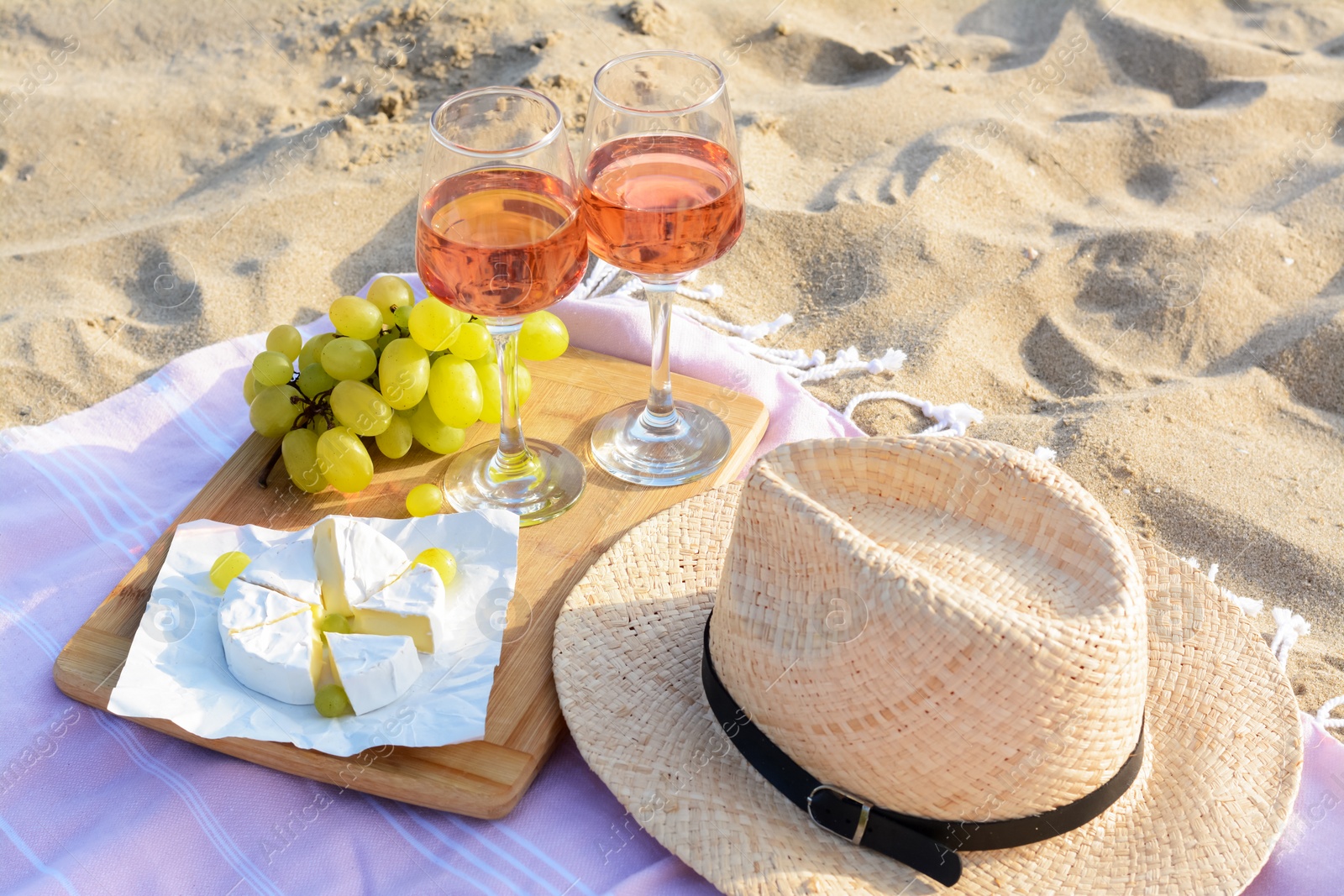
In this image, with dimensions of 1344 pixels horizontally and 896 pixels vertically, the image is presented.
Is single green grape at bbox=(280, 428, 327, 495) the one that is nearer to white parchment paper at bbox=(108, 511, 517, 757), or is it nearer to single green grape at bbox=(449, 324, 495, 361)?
white parchment paper at bbox=(108, 511, 517, 757)

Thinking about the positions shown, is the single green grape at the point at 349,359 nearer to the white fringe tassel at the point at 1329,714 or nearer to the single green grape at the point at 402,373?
the single green grape at the point at 402,373

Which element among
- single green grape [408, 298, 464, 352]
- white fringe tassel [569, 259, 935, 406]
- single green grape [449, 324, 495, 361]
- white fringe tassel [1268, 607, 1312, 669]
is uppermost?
single green grape [408, 298, 464, 352]

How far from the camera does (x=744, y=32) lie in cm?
333

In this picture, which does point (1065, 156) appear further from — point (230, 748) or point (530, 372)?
point (230, 748)

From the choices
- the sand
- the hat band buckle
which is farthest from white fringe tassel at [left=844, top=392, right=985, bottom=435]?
the hat band buckle

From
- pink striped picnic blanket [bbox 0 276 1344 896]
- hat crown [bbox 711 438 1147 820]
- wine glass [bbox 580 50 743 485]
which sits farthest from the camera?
wine glass [bbox 580 50 743 485]

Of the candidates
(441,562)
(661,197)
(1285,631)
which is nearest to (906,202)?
(1285,631)

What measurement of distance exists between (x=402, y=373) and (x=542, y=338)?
275mm

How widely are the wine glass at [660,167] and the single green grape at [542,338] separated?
0.35 metres

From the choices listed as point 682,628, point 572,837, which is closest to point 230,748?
point 572,837

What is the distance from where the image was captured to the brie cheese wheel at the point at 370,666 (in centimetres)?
124

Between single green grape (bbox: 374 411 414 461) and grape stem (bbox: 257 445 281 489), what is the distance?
156 mm

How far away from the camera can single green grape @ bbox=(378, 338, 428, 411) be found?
5.18ft

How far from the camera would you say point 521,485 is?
1626 mm
